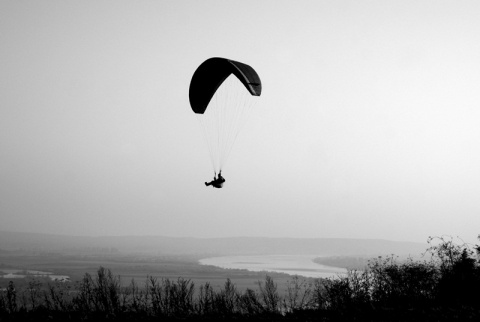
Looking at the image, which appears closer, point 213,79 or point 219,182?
point 219,182

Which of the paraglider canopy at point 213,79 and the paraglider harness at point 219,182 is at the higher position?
the paraglider canopy at point 213,79

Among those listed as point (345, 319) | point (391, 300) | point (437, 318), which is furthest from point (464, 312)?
point (391, 300)

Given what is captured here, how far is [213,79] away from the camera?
2259 cm

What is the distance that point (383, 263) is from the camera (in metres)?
39.5

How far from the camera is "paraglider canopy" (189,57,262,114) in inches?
751

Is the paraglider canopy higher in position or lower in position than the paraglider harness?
higher

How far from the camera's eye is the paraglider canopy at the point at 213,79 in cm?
1908

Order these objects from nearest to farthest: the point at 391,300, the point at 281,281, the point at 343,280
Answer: the point at 391,300, the point at 343,280, the point at 281,281

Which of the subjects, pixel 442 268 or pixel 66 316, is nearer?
pixel 66 316

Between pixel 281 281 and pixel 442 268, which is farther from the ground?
pixel 442 268

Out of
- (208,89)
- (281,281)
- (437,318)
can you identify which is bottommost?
(281,281)

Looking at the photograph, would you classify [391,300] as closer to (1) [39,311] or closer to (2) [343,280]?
(2) [343,280]

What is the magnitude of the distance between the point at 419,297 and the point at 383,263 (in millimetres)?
5109

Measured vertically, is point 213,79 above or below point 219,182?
above
